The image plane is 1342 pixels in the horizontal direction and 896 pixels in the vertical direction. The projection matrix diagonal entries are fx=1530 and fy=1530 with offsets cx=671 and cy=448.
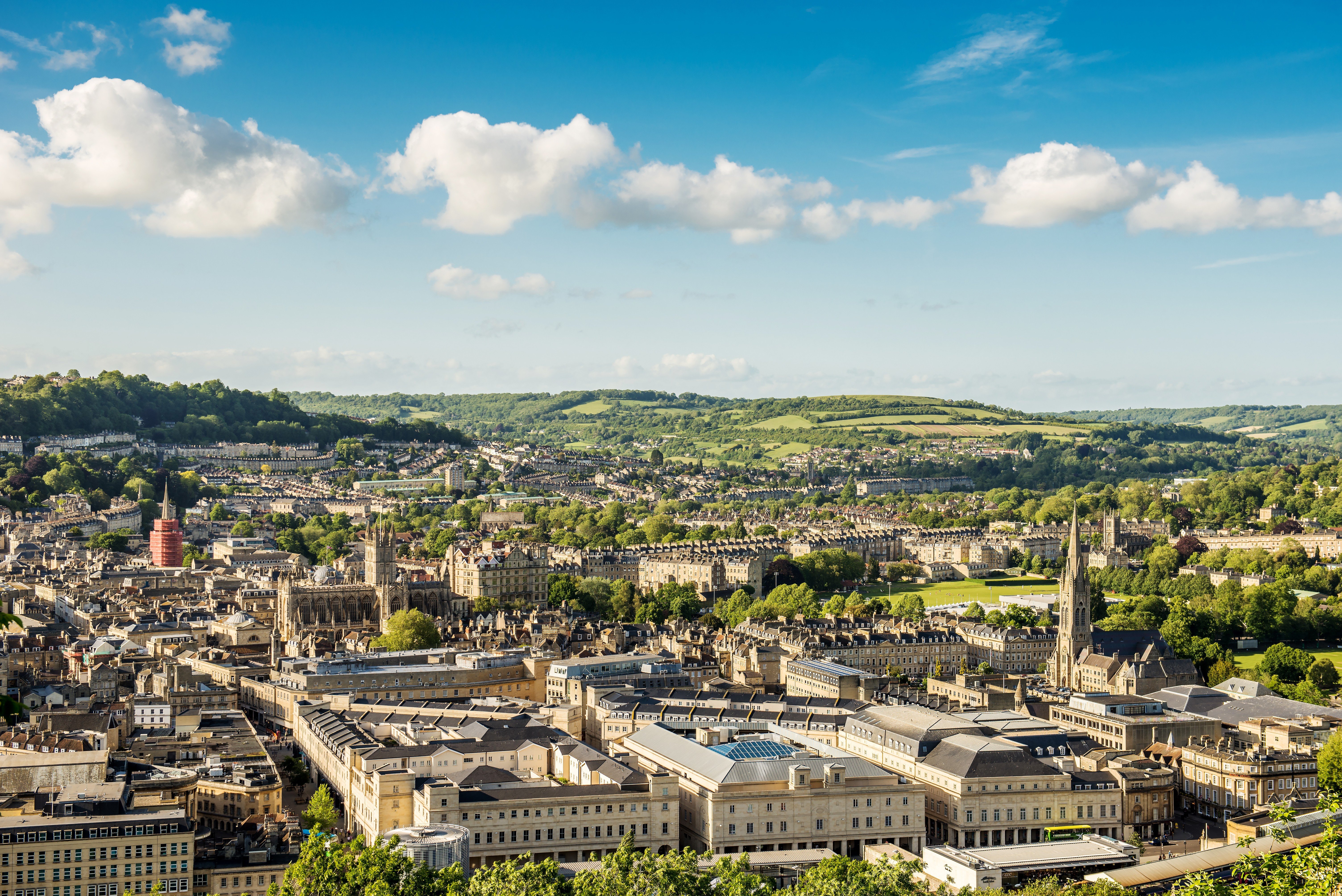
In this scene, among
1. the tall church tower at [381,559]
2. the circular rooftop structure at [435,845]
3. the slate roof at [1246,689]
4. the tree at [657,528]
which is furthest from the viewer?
the tree at [657,528]

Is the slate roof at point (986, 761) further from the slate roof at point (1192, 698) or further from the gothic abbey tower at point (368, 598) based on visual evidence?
the gothic abbey tower at point (368, 598)

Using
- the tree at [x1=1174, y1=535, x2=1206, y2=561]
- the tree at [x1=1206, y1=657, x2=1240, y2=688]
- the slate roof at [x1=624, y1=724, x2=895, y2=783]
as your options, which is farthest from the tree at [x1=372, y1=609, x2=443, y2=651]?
the tree at [x1=1174, y1=535, x2=1206, y2=561]

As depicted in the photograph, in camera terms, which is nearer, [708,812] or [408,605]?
[708,812]

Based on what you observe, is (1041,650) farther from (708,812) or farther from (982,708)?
(708,812)

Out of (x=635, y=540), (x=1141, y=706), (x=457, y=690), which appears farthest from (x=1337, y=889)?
(x=635, y=540)

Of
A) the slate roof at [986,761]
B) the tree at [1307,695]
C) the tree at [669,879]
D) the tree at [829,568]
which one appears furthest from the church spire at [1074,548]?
the tree at [669,879]
